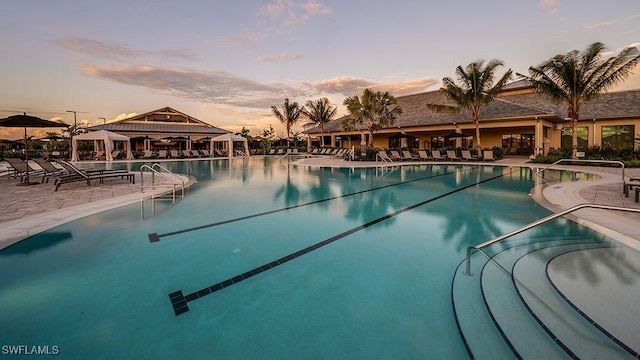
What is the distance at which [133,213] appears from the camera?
7.27 m

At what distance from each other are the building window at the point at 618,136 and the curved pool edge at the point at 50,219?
31588mm

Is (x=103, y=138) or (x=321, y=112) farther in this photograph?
(x=321, y=112)

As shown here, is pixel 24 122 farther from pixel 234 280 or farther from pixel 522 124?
pixel 522 124

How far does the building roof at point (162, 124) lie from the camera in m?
35.4

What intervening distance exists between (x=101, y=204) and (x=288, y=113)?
36.8m

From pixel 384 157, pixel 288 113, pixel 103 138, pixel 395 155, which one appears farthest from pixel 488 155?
pixel 103 138

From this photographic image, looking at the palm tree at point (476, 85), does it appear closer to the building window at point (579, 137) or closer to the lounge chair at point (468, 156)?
the lounge chair at point (468, 156)

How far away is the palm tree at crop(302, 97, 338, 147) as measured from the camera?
39.7m

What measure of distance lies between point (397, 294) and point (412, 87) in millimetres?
41590

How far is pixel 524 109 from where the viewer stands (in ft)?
71.7

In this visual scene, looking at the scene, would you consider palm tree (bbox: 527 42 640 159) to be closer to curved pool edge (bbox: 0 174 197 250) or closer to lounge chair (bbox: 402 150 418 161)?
lounge chair (bbox: 402 150 418 161)

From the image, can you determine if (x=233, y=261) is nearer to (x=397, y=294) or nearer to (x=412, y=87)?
(x=397, y=294)

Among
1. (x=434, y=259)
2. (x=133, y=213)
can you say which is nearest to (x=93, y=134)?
(x=133, y=213)

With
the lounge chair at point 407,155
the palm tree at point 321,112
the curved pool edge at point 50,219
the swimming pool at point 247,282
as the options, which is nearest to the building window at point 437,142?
the lounge chair at point 407,155
